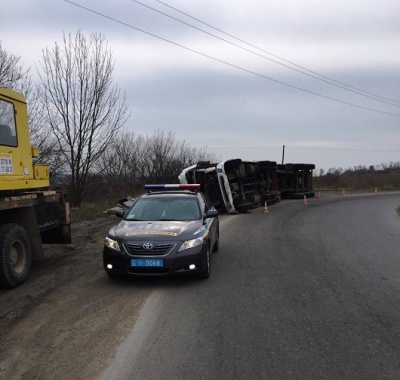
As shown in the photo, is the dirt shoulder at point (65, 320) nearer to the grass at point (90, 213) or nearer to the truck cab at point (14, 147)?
the truck cab at point (14, 147)

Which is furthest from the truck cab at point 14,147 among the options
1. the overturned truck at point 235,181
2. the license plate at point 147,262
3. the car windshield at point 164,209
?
the overturned truck at point 235,181

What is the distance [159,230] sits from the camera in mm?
7012

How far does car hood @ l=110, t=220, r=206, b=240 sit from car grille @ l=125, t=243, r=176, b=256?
0.50ft

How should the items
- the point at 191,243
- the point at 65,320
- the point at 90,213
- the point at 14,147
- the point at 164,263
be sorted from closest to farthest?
the point at 65,320 < the point at 164,263 < the point at 191,243 < the point at 14,147 < the point at 90,213

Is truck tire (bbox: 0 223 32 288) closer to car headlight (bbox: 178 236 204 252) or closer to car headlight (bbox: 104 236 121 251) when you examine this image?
car headlight (bbox: 104 236 121 251)

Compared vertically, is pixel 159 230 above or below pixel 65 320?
above

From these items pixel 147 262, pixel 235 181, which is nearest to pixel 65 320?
pixel 147 262

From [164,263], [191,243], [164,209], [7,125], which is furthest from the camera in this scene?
[164,209]

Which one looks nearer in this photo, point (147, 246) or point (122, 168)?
point (147, 246)

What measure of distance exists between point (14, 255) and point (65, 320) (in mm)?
2455

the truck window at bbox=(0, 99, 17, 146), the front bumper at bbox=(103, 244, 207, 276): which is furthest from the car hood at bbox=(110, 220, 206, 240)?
the truck window at bbox=(0, 99, 17, 146)

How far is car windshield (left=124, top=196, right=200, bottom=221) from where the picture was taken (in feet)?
26.0

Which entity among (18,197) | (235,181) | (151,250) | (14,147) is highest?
(14,147)

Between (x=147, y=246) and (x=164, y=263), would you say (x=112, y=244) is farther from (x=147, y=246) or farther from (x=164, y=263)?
(x=164, y=263)
